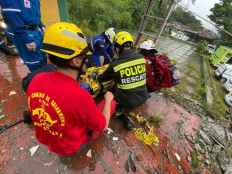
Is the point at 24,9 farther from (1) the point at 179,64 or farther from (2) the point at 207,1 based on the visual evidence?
(2) the point at 207,1

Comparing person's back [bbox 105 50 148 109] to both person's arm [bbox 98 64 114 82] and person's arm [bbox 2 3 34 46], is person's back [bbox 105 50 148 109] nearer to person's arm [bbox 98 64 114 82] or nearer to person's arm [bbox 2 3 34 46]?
person's arm [bbox 98 64 114 82]

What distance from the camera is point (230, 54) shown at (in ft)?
64.2

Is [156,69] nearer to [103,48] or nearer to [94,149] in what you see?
[103,48]

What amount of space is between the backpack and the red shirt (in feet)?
7.48

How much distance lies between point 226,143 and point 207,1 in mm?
25916

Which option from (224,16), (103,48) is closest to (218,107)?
(103,48)

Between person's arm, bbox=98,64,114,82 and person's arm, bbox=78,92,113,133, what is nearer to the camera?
person's arm, bbox=78,92,113,133

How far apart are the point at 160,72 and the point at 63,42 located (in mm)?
2664

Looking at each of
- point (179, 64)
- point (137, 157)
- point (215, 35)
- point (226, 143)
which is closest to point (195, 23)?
point (215, 35)

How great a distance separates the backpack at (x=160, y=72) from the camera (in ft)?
12.8

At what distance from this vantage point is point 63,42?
5.20 ft

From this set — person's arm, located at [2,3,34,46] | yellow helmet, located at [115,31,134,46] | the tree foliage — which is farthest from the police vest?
the tree foliage

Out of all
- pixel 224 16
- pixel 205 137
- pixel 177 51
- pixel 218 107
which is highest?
pixel 205 137

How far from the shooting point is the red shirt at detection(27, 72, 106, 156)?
162 cm
